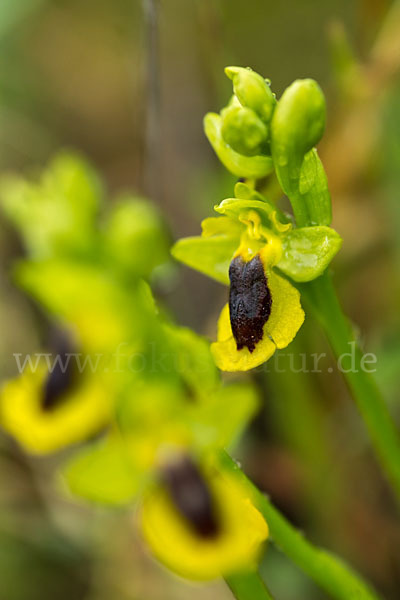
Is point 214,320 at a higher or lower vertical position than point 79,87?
lower

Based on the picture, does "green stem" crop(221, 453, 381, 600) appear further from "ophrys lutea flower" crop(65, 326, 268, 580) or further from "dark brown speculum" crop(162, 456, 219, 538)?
"dark brown speculum" crop(162, 456, 219, 538)

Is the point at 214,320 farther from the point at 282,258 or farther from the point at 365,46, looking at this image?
the point at 282,258

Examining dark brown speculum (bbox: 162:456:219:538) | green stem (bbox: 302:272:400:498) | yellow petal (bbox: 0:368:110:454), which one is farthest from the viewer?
yellow petal (bbox: 0:368:110:454)

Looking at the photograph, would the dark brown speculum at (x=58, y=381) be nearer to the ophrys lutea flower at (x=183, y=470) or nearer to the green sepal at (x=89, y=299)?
the green sepal at (x=89, y=299)

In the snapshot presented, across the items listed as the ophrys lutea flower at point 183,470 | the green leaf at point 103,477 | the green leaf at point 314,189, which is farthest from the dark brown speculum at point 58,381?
the green leaf at point 314,189

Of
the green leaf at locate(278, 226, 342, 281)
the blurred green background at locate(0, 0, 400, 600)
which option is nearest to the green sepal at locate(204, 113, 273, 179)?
the green leaf at locate(278, 226, 342, 281)

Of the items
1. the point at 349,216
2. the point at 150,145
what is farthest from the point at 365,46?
the point at 150,145

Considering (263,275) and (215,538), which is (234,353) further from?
(215,538)

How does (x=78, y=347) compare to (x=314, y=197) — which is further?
(x=78, y=347)
